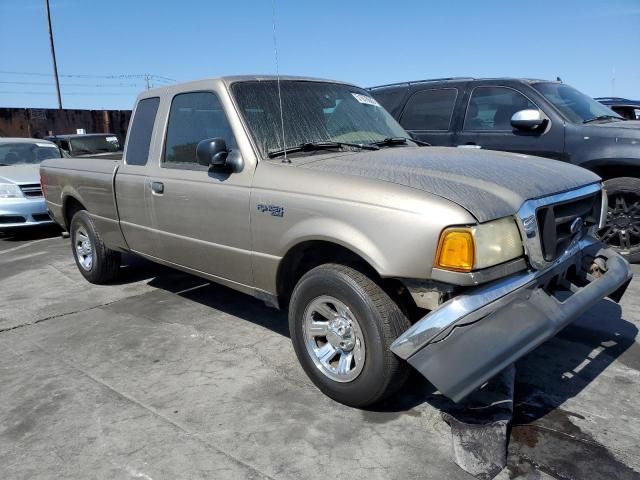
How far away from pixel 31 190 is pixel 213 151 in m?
6.85

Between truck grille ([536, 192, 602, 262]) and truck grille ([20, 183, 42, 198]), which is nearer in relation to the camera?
truck grille ([536, 192, 602, 262])

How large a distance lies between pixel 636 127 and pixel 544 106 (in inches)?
35.8

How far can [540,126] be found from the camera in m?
5.77

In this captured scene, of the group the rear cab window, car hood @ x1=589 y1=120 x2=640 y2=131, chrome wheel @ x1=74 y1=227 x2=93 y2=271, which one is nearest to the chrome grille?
the rear cab window

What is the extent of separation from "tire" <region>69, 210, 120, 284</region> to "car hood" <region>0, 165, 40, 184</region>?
12.6 ft

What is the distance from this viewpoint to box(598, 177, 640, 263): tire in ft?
18.0

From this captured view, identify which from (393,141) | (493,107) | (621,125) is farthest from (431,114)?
(393,141)

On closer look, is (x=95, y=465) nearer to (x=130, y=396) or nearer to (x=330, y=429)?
(x=130, y=396)

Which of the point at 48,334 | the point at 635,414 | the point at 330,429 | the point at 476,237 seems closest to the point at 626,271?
the point at 635,414

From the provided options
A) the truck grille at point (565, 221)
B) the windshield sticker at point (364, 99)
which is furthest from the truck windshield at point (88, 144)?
the truck grille at point (565, 221)

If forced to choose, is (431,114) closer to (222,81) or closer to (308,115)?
(308,115)

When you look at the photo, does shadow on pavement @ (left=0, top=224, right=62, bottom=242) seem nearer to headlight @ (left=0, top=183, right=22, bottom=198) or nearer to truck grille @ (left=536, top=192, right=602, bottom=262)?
headlight @ (left=0, top=183, right=22, bottom=198)

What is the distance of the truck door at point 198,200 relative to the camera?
3.51 m

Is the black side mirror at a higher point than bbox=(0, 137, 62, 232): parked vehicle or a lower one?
higher
